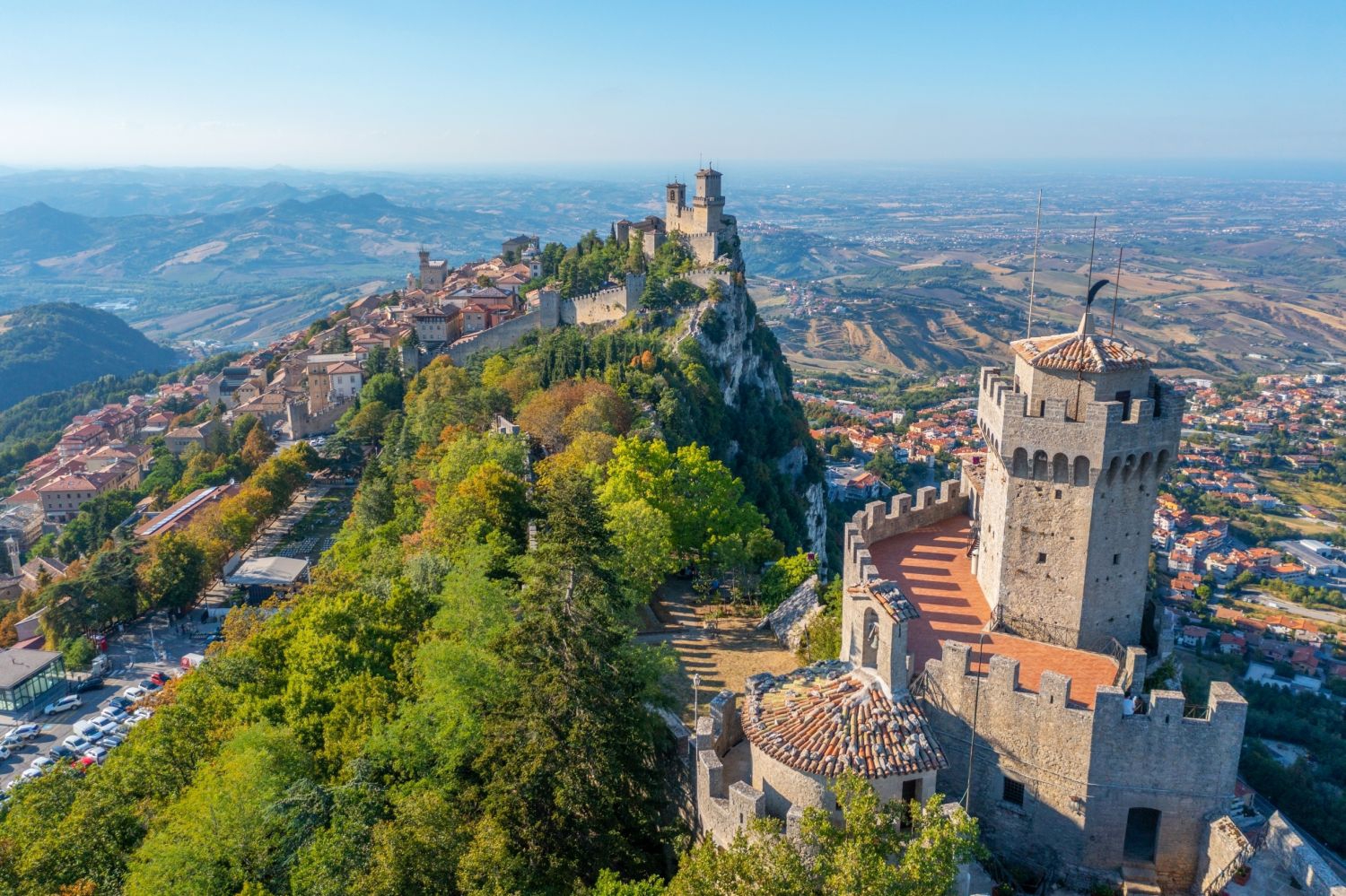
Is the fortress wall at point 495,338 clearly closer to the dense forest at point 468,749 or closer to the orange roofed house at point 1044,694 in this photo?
the dense forest at point 468,749

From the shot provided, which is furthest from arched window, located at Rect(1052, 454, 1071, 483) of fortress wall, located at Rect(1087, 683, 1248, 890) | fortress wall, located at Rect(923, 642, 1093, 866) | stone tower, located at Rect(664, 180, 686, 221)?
stone tower, located at Rect(664, 180, 686, 221)

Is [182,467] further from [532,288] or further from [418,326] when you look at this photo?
[532,288]

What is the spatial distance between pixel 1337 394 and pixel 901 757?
18526 centimetres

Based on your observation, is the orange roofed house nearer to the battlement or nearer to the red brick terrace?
the red brick terrace

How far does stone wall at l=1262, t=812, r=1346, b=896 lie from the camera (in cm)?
1516

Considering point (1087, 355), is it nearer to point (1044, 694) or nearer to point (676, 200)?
point (1044, 694)

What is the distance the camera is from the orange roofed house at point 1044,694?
652 inches

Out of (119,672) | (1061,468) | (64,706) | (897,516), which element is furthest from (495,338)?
(1061,468)

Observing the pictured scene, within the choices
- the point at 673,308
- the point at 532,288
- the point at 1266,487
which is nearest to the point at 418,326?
the point at 532,288

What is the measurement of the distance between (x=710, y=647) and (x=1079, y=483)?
44.9ft

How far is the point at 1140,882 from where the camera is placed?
16953 mm

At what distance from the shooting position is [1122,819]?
1688 centimetres

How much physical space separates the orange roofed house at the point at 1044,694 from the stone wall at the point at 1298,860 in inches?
21.0

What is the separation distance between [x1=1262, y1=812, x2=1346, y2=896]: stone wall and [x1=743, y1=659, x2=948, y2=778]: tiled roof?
545 centimetres
